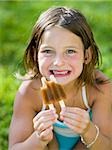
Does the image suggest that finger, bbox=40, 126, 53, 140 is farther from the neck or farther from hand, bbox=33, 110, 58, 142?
the neck

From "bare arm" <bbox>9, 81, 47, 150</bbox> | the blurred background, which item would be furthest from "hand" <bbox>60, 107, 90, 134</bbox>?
the blurred background

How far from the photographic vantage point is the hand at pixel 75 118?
3861 mm

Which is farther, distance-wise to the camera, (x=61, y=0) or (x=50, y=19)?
(x=61, y=0)

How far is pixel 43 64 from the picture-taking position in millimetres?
4191

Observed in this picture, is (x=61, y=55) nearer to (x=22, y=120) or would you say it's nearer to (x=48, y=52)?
(x=48, y=52)

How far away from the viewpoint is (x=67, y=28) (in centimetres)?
421

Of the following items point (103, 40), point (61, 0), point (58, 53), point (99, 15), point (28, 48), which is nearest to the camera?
point (58, 53)

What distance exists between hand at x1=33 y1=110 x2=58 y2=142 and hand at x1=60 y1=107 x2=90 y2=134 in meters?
0.06

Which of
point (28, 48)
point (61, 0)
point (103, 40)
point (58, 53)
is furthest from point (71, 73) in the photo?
point (61, 0)

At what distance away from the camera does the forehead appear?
13.6 ft

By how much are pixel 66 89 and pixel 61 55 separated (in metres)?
0.40

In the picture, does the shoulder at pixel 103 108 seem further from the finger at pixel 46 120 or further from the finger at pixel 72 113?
the finger at pixel 46 120

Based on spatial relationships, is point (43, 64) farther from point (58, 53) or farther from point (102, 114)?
point (102, 114)

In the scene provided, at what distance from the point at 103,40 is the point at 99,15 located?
3.18 feet
